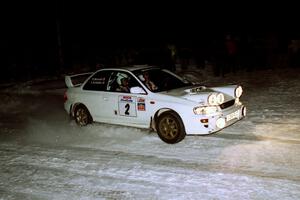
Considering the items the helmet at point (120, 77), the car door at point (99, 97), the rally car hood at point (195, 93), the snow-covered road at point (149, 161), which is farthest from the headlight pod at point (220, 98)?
the car door at point (99, 97)

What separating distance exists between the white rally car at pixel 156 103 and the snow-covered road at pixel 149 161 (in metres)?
0.32

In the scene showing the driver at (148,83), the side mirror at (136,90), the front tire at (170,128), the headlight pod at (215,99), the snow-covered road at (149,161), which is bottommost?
the snow-covered road at (149,161)

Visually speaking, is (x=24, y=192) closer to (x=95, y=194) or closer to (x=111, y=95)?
(x=95, y=194)

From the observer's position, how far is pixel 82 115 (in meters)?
9.77

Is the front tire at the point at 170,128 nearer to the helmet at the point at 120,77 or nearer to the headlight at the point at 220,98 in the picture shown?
the headlight at the point at 220,98

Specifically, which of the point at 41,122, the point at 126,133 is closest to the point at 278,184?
the point at 126,133

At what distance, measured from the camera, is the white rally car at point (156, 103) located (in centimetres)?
755

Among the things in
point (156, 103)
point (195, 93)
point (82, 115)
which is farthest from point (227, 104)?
point (82, 115)

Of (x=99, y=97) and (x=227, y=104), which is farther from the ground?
(x=99, y=97)

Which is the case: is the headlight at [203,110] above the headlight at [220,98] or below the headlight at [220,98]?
below

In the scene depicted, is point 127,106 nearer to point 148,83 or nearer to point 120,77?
point 148,83

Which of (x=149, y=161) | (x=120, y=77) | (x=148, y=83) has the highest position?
(x=120, y=77)

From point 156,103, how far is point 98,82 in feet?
6.15

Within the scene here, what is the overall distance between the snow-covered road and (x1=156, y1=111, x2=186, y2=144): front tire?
0.14 metres
